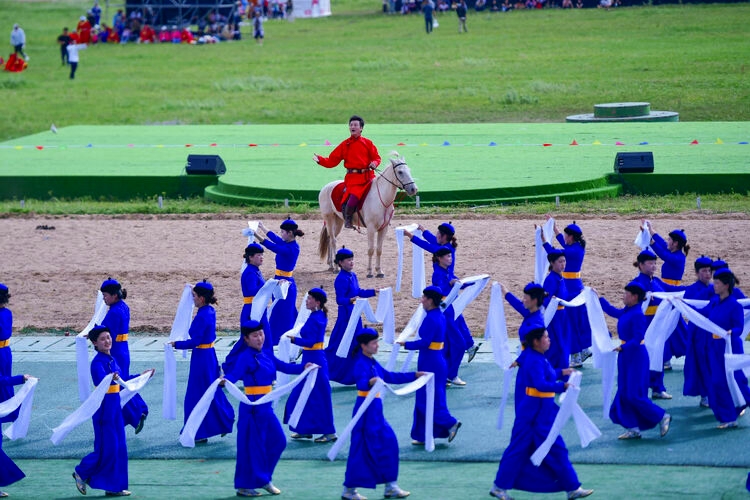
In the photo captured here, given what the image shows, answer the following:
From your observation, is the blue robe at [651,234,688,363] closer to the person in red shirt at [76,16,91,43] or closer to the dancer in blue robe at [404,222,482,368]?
the dancer in blue robe at [404,222,482,368]

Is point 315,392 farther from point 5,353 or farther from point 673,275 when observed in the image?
point 673,275

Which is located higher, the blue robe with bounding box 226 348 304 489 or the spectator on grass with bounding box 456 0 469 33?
the spectator on grass with bounding box 456 0 469 33

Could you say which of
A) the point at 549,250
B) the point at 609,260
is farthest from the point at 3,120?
the point at 549,250

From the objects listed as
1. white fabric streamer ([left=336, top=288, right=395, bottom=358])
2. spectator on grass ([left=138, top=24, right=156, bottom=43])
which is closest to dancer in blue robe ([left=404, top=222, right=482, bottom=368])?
white fabric streamer ([left=336, top=288, right=395, bottom=358])

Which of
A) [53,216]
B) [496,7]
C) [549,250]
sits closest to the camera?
[549,250]

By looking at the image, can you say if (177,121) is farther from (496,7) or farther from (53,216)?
(496,7)

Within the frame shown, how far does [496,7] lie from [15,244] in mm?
40296

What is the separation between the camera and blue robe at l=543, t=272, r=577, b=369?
531 inches

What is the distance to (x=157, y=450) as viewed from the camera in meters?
11.8

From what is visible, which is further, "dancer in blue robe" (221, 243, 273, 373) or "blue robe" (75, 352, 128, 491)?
"dancer in blue robe" (221, 243, 273, 373)

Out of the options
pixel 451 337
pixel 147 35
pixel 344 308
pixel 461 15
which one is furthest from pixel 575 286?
pixel 147 35

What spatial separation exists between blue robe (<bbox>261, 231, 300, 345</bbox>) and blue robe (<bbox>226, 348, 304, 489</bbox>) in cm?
385

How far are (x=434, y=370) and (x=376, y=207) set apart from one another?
22.4ft

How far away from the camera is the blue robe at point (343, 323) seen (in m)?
13.2
